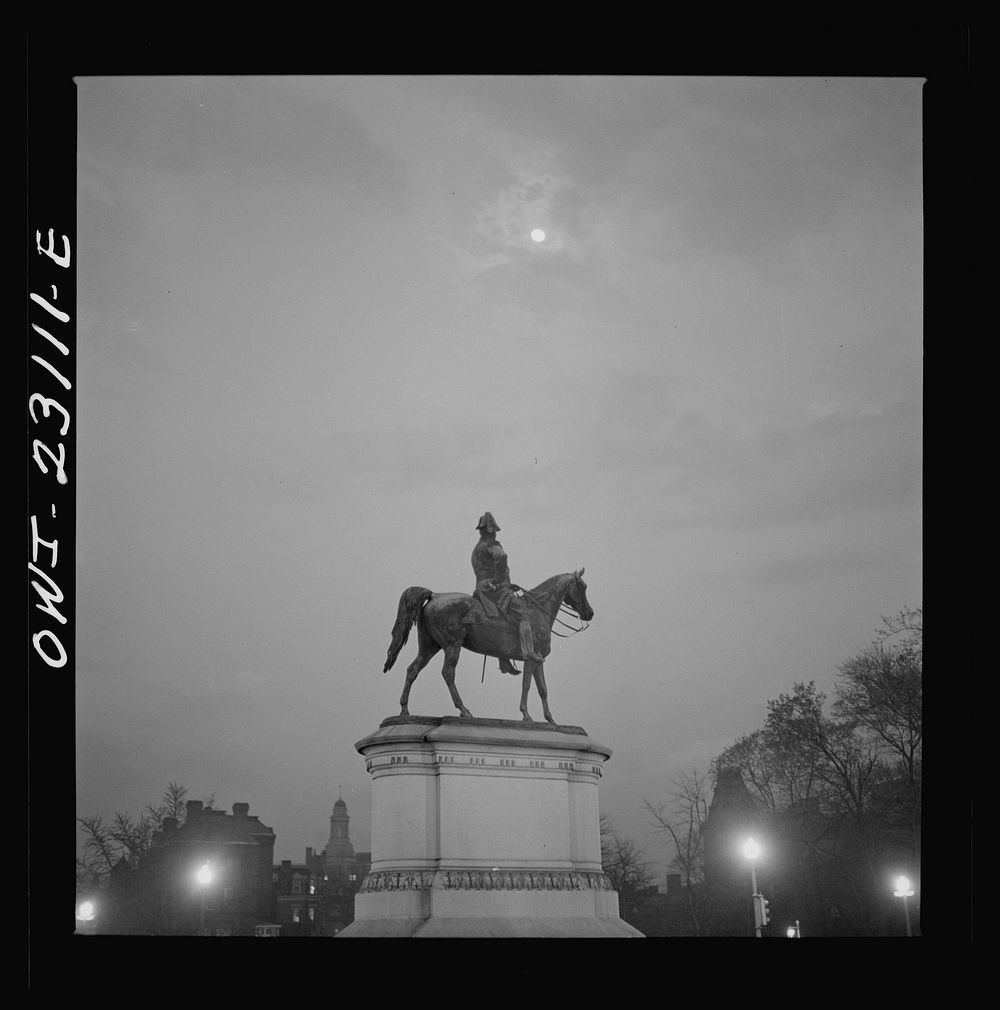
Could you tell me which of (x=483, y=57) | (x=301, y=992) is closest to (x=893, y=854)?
(x=301, y=992)

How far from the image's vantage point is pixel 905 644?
104ft

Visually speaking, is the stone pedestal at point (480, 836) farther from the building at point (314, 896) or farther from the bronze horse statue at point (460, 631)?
the building at point (314, 896)

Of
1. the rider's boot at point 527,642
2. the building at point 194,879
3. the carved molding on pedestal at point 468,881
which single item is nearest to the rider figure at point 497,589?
the rider's boot at point 527,642

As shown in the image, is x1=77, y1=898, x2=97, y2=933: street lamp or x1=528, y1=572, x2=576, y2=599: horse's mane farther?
x1=77, y1=898, x2=97, y2=933: street lamp

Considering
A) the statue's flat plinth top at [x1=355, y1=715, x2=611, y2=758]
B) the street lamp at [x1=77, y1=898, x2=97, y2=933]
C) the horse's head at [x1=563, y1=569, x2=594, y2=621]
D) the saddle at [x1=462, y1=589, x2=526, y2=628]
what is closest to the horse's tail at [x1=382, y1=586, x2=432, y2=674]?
the saddle at [x1=462, y1=589, x2=526, y2=628]

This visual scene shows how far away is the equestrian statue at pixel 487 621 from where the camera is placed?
18188mm

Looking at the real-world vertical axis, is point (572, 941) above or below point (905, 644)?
below

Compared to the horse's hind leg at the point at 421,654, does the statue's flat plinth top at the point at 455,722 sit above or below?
below

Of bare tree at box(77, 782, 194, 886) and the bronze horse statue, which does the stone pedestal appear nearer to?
the bronze horse statue

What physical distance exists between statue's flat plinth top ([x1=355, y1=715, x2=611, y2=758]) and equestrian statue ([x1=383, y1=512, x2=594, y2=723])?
305 mm

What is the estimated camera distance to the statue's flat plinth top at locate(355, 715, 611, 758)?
56.6 feet

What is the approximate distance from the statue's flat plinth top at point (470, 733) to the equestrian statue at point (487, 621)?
30 cm
